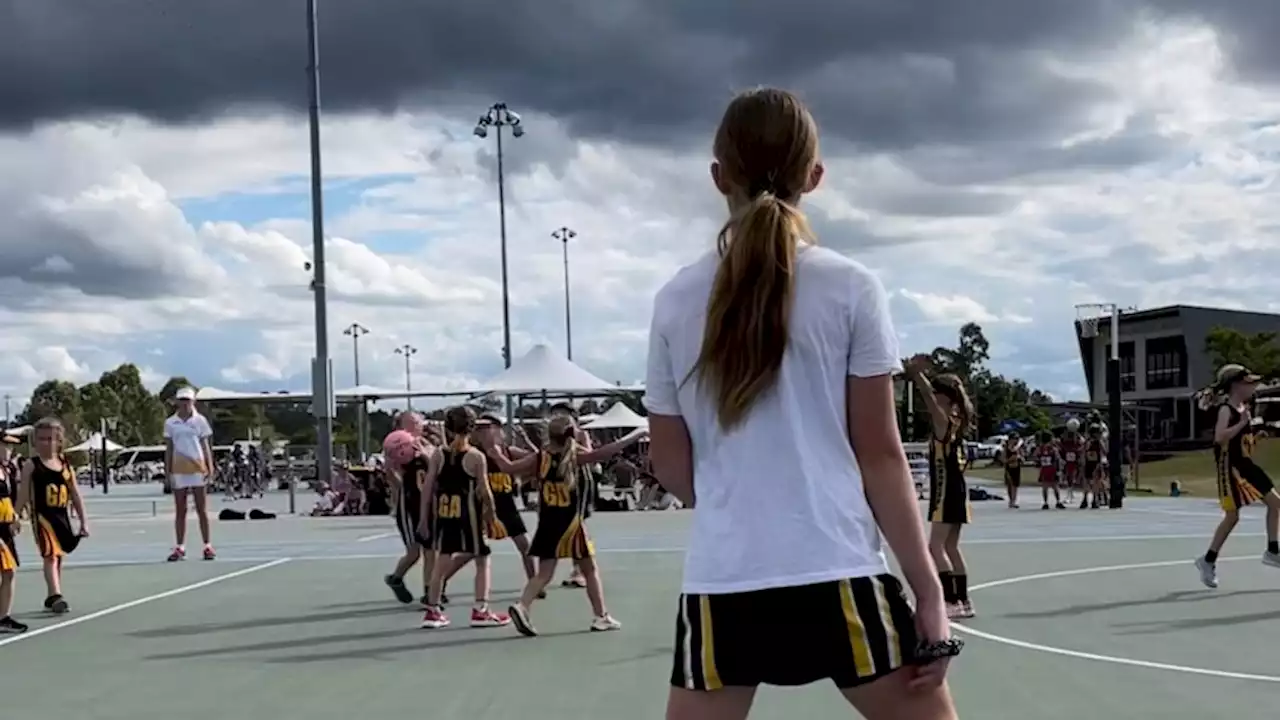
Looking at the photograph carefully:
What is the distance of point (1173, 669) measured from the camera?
8.91 metres

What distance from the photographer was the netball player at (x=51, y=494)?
507 inches

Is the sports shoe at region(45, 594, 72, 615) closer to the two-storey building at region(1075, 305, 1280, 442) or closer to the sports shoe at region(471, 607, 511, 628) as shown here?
the sports shoe at region(471, 607, 511, 628)

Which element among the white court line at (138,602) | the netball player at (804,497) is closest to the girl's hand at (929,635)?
the netball player at (804,497)

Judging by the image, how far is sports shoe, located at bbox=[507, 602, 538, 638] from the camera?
10820 millimetres

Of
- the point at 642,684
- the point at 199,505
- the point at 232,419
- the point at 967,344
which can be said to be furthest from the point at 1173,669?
the point at 967,344

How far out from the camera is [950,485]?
1121cm

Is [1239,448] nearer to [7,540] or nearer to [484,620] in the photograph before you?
[484,620]

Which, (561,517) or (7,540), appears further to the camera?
(7,540)

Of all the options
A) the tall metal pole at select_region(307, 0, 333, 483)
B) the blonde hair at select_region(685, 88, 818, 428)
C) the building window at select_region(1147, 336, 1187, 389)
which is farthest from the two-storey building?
the blonde hair at select_region(685, 88, 818, 428)

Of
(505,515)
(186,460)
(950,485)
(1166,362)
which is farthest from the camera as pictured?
(1166,362)

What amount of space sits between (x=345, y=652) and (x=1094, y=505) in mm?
21553

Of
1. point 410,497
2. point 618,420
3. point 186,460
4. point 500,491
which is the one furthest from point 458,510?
point 618,420

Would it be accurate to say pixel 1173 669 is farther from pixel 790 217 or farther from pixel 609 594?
pixel 790 217

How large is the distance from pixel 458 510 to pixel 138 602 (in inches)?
153
